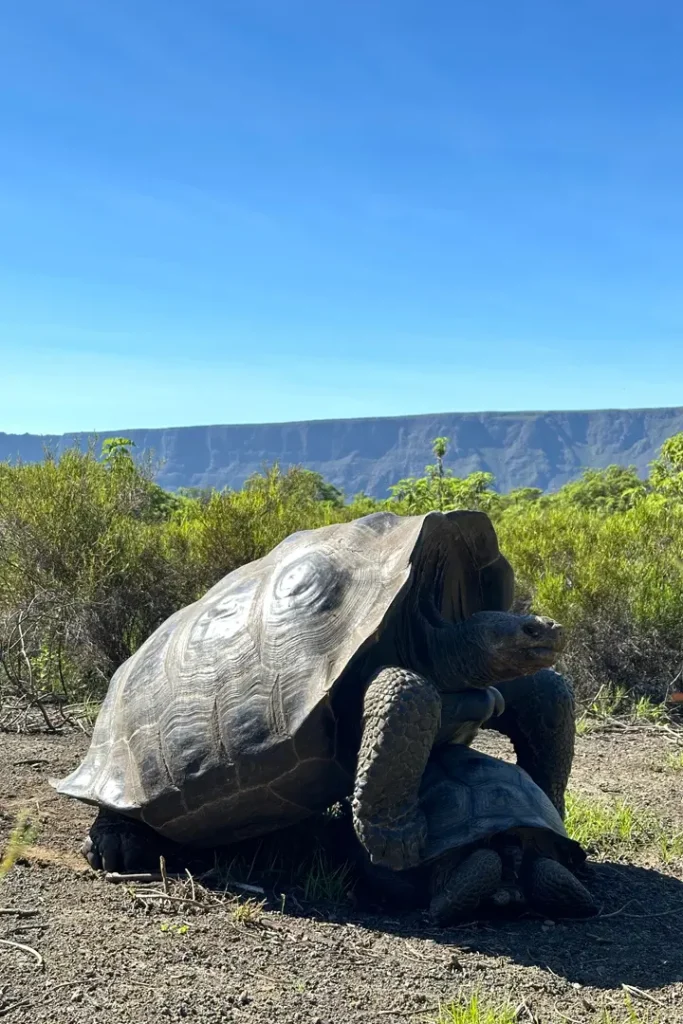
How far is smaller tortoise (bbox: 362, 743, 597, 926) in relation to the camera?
3.75 m

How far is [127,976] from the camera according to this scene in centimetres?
317

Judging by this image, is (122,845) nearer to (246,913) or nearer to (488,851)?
(246,913)

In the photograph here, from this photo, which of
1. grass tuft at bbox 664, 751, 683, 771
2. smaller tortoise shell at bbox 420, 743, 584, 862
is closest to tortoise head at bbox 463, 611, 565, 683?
smaller tortoise shell at bbox 420, 743, 584, 862

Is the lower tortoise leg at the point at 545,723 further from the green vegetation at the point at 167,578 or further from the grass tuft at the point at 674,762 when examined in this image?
the green vegetation at the point at 167,578

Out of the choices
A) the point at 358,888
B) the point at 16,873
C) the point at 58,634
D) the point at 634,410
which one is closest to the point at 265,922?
the point at 358,888

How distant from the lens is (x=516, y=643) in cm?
392

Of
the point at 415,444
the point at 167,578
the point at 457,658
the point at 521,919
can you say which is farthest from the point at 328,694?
the point at 415,444

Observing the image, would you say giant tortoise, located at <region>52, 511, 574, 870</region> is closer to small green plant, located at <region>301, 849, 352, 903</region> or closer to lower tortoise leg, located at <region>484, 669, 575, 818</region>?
lower tortoise leg, located at <region>484, 669, 575, 818</region>

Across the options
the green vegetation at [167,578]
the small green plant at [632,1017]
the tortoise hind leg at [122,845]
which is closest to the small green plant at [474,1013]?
the small green plant at [632,1017]

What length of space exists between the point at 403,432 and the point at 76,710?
177m

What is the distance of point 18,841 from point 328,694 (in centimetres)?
196

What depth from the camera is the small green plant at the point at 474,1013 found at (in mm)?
2791

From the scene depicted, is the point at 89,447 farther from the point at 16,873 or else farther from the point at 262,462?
the point at 16,873

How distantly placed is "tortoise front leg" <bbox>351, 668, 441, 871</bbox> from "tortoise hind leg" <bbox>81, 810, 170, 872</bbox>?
4.17 feet
